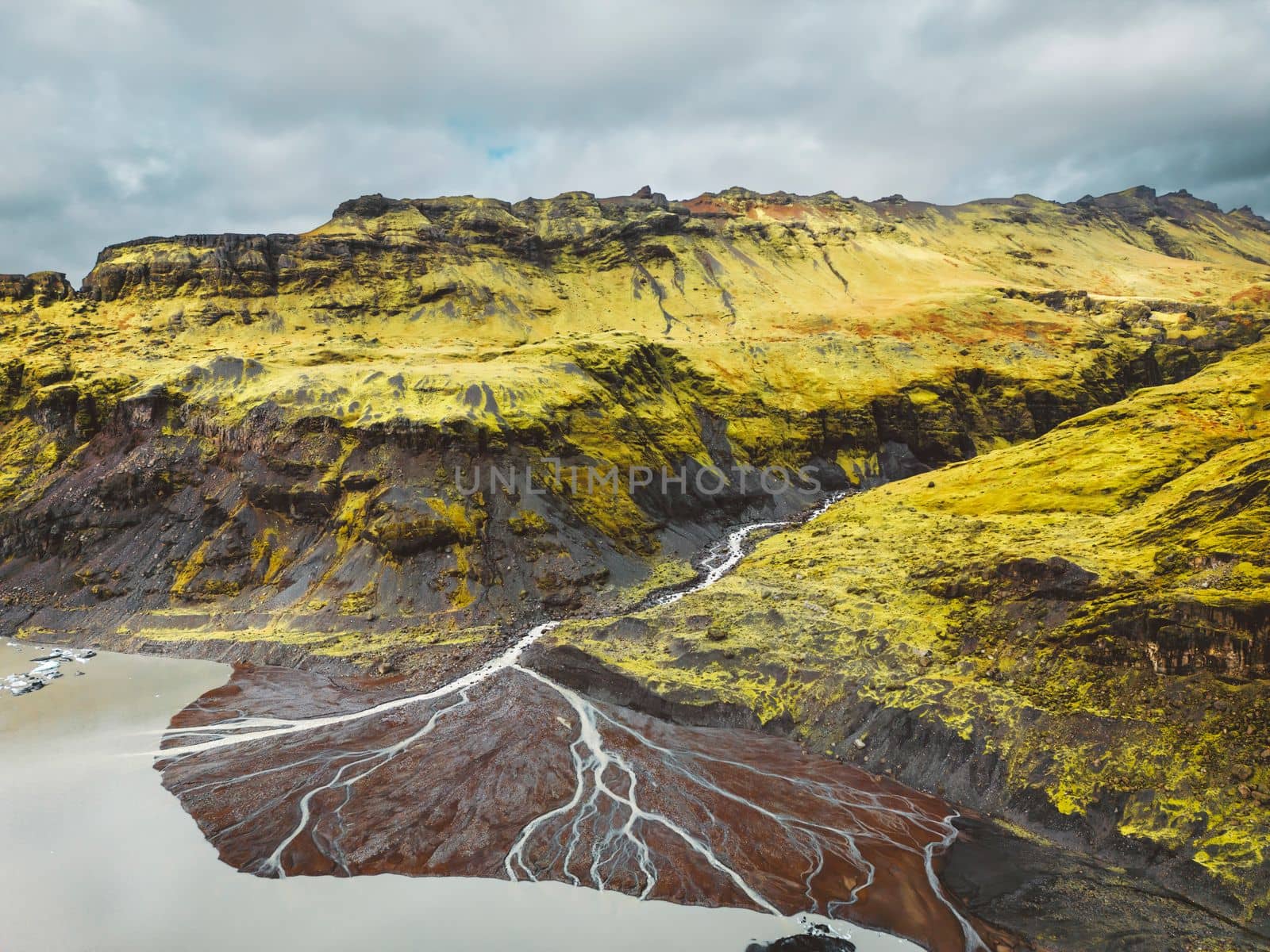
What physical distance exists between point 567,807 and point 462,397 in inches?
1848

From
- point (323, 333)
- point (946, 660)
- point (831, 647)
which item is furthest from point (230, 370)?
point (946, 660)

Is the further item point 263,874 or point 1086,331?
point 1086,331

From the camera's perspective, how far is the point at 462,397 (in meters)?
69.4

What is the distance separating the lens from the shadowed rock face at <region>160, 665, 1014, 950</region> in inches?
1074

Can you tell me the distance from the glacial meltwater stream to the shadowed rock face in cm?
10

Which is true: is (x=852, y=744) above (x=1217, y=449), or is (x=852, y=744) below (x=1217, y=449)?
below

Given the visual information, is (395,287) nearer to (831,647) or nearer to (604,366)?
(604,366)

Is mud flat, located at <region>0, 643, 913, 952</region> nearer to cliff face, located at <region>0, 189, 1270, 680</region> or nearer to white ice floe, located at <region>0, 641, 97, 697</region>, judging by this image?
white ice floe, located at <region>0, 641, 97, 697</region>

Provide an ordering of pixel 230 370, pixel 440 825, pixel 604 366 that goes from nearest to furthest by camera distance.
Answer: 1. pixel 440 825
2. pixel 230 370
3. pixel 604 366

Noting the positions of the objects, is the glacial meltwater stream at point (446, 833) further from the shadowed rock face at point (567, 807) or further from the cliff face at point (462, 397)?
the cliff face at point (462, 397)

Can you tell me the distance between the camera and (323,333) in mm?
111500

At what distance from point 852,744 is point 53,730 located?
154ft

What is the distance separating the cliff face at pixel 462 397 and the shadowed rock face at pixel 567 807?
40.0 feet

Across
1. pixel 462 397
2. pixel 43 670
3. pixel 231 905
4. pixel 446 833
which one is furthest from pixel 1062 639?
pixel 43 670
